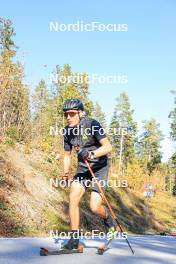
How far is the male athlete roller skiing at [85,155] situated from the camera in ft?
19.1

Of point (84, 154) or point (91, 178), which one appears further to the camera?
point (91, 178)

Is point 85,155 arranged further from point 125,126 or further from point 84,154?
point 125,126

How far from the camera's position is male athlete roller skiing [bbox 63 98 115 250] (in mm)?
5809

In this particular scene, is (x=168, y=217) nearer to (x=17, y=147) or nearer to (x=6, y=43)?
(x=17, y=147)

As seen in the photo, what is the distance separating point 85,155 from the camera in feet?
18.6

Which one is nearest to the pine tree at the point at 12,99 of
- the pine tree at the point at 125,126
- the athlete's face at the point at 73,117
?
the athlete's face at the point at 73,117

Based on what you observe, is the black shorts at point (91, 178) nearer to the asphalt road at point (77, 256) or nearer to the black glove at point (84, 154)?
the black glove at point (84, 154)

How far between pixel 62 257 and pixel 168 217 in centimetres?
3691

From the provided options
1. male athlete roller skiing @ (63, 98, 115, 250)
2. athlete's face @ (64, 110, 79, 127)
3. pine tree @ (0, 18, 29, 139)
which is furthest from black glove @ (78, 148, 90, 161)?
pine tree @ (0, 18, 29, 139)

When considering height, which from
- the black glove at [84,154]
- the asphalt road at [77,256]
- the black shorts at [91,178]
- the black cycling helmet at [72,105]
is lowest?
the asphalt road at [77,256]

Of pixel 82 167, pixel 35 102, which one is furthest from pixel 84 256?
pixel 35 102

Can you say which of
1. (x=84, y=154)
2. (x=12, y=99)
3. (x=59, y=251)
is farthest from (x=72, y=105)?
(x=12, y=99)

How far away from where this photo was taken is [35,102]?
1074 inches

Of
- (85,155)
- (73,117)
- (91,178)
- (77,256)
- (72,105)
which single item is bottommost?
(77,256)
